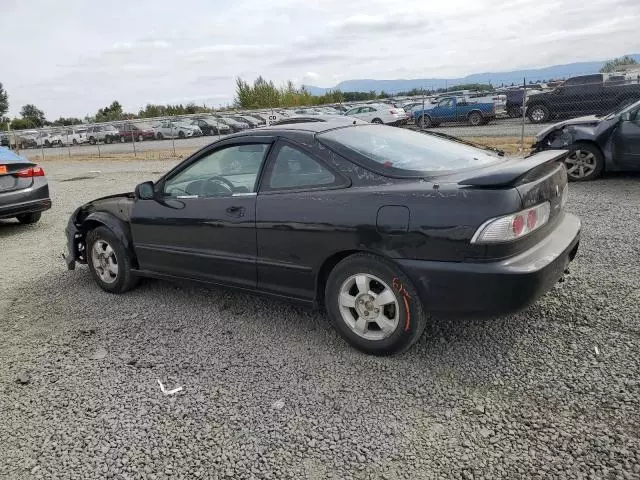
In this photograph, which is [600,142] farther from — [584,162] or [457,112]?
[457,112]

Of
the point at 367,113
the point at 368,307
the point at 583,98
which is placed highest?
the point at 367,113

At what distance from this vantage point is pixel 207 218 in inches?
167

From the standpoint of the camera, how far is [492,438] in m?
2.72

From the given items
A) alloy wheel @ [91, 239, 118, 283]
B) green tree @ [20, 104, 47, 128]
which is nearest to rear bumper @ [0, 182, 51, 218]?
alloy wheel @ [91, 239, 118, 283]

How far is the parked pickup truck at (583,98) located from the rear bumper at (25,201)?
17504 mm

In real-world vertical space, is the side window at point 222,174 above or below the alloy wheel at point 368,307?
above

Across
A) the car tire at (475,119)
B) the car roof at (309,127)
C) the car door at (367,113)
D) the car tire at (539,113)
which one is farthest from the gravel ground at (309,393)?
the car door at (367,113)

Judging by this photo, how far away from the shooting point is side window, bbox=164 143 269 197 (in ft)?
13.4

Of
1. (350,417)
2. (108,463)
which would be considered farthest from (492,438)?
(108,463)

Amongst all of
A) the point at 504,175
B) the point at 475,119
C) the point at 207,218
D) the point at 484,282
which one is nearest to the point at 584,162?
the point at 504,175

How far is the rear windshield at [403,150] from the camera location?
360cm

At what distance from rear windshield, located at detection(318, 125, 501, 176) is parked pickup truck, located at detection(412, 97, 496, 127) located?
813 inches

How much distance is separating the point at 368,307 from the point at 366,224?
54 centimetres

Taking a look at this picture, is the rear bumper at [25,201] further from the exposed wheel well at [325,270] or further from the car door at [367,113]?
A: the car door at [367,113]
